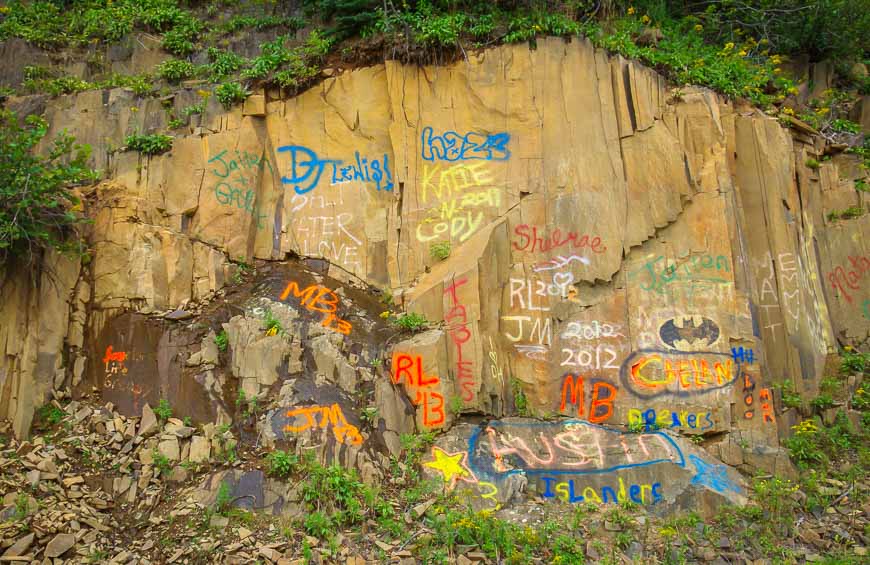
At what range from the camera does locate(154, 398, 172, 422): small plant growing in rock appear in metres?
9.60

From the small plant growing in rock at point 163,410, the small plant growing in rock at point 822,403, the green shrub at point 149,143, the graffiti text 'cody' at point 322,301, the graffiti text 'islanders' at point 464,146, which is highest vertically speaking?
the green shrub at point 149,143

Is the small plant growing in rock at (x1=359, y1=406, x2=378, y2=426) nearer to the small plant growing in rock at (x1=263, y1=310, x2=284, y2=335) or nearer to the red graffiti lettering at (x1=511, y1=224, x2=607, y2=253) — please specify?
the small plant growing in rock at (x1=263, y1=310, x2=284, y2=335)

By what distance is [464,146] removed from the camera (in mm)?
11648

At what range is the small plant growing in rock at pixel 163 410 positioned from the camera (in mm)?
9602

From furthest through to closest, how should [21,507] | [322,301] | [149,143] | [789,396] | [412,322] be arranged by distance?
[149,143], [322,301], [789,396], [412,322], [21,507]

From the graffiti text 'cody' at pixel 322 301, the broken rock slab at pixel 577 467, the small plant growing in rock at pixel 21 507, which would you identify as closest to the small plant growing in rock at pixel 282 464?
the broken rock slab at pixel 577 467

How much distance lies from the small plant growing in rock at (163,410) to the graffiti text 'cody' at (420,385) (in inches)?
122

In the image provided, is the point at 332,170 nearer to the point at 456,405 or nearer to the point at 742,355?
the point at 456,405

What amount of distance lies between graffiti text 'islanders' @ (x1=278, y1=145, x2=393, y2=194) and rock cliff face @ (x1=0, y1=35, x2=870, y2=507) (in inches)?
1.5

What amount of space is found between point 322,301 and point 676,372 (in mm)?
5428

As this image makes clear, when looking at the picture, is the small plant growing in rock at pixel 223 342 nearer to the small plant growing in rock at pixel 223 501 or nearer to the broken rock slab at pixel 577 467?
the small plant growing in rock at pixel 223 501

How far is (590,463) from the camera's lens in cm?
958

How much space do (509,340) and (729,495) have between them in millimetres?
3611

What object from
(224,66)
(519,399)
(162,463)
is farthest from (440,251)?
(224,66)
